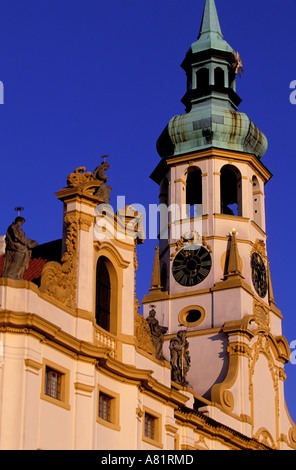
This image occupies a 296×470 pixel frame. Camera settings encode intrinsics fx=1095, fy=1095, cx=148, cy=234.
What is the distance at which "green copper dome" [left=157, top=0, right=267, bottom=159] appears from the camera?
5597cm

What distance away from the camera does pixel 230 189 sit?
5838 centimetres

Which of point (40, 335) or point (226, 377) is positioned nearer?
point (40, 335)

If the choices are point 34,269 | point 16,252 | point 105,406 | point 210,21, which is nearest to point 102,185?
point 34,269

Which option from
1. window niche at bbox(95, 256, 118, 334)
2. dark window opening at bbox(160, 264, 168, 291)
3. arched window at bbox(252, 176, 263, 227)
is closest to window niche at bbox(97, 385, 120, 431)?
window niche at bbox(95, 256, 118, 334)

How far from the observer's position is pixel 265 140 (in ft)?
191

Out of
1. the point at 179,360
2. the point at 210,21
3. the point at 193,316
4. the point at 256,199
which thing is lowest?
the point at 179,360

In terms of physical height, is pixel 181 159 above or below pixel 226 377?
above

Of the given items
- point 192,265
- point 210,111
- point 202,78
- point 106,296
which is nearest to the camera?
point 106,296

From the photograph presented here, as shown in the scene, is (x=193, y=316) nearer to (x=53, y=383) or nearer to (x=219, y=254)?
(x=219, y=254)

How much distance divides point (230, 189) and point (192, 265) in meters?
6.52

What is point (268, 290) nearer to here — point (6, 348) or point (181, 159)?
point (181, 159)

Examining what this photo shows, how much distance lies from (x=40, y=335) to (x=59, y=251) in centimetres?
653

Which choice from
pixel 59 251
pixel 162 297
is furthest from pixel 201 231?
pixel 59 251
